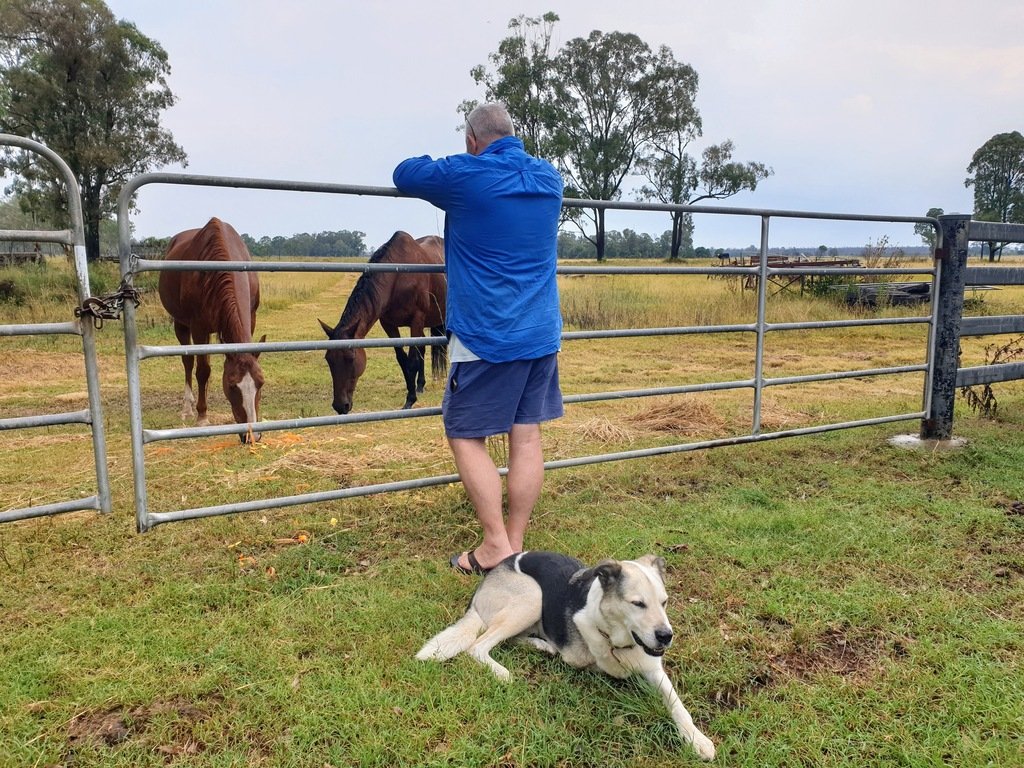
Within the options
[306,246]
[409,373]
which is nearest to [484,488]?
[409,373]

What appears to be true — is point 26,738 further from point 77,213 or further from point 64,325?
point 77,213

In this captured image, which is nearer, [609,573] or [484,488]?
[609,573]

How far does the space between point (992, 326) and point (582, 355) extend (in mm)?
5816

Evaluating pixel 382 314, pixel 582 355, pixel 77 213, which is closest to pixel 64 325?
pixel 77 213

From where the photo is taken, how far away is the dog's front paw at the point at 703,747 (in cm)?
182

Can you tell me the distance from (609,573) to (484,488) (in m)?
0.83

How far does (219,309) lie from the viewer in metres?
5.08

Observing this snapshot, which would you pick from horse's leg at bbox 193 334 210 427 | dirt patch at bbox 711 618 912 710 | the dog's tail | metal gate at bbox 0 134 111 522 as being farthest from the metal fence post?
horse's leg at bbox 193 334 210 427

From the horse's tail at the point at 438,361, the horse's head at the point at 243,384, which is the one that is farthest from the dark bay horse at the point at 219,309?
the horse's tail at the point at 438,361

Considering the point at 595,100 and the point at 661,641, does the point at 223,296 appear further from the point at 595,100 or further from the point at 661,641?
the point at 595,100

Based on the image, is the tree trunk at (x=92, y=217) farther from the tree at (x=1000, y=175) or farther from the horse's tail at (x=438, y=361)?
the tree at (x=1000, y=175)

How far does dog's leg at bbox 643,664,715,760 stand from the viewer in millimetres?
1833

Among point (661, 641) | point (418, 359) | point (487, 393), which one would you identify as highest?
point (487, 393)

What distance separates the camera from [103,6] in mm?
22922
